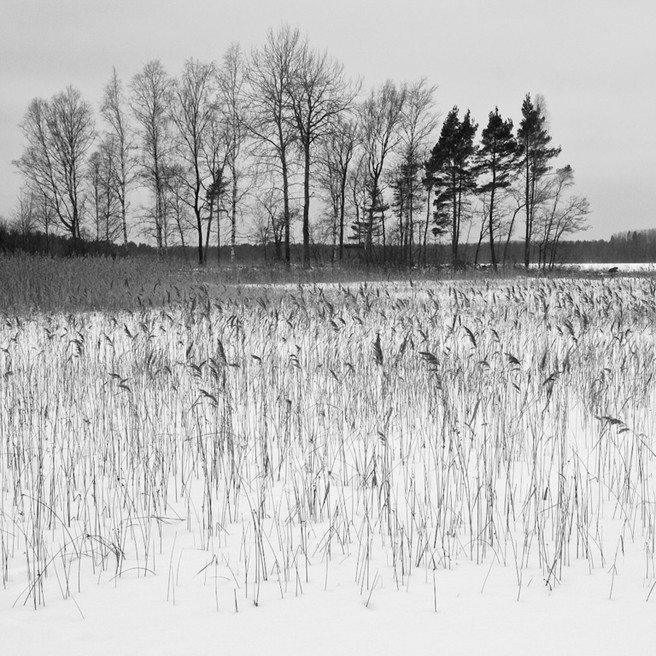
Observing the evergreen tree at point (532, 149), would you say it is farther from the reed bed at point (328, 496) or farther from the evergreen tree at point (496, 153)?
the reed bed at point (328, 496)

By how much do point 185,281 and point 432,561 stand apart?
54.2 ft

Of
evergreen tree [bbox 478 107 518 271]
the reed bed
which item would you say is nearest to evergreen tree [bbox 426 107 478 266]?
evergreen tree [bbox 478 107 518 271]

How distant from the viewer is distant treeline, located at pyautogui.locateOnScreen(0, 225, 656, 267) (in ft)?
86.8

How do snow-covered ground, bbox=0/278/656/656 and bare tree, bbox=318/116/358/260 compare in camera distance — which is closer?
snow-covered ground, bbox=0/278/656/656

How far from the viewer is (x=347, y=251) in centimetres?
5441

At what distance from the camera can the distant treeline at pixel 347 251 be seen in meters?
26.5

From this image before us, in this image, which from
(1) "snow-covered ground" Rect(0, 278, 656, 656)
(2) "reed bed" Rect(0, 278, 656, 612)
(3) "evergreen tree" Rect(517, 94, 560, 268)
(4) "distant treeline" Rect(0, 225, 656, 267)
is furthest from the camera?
(3) "evergreen tree" Rect(517, 94, 560, 268)

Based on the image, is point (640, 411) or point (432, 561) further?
point (640, 411)

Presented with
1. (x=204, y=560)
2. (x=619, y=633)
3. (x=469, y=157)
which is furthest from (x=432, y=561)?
(x=469, y=157)

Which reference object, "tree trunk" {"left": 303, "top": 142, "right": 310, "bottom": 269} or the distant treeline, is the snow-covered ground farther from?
"tree trunk" {"left": 303, "top": 142, "right": 310, "bottom": 269}

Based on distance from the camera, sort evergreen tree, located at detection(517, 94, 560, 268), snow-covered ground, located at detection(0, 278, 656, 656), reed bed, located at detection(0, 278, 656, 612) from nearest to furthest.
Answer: snow-covered ground, located at detection(0, 278, 656, 656)
reed bed, located at detection(0, 278, 656, 612)
evergreen tree, located at detection(517, 94, 560, 268)

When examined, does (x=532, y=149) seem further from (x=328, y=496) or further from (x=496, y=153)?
(x=328, y=496)

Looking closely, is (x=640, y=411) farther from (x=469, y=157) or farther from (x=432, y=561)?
(x=469, y=157)

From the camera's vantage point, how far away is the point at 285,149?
30172 millimetres
